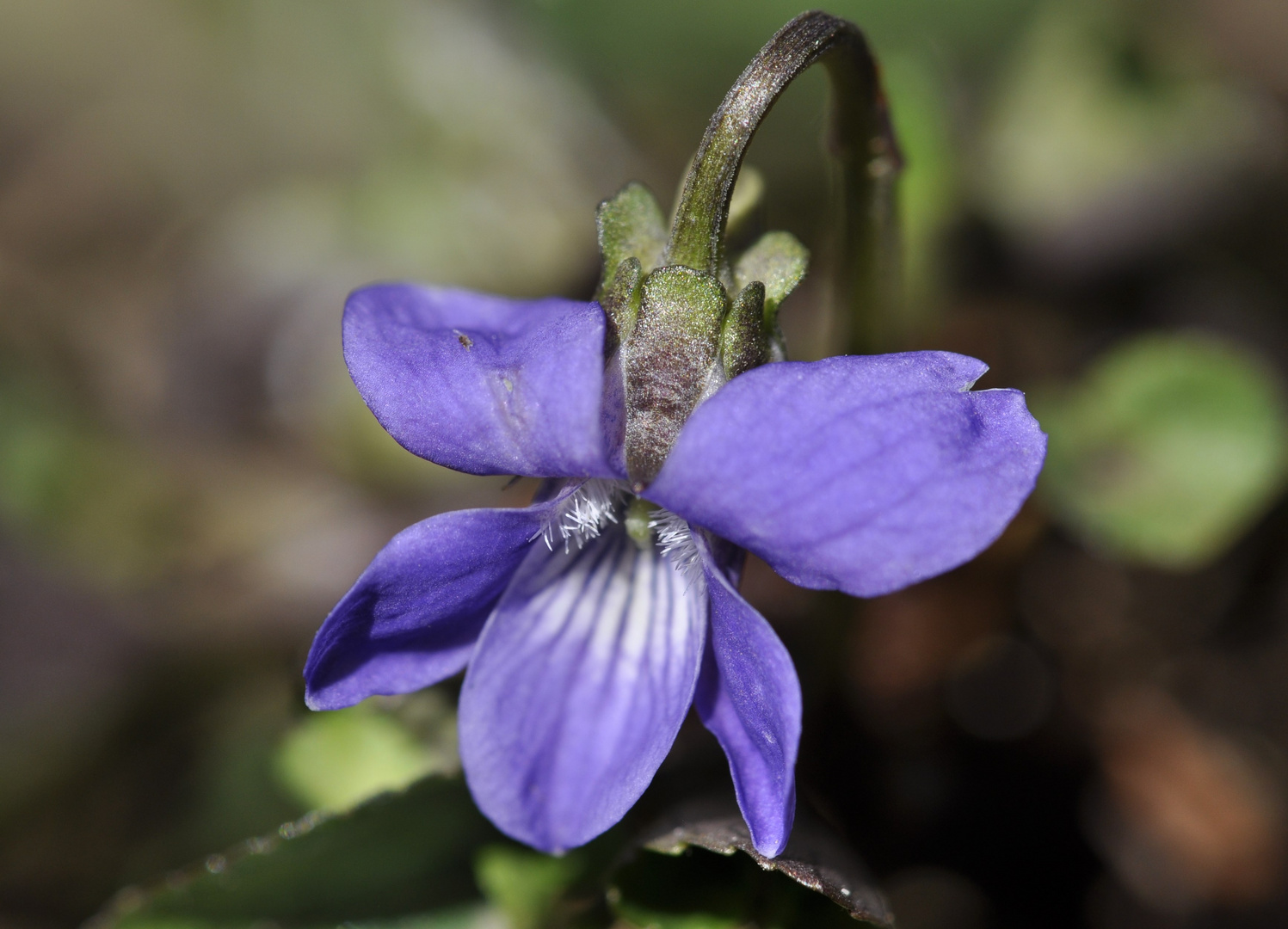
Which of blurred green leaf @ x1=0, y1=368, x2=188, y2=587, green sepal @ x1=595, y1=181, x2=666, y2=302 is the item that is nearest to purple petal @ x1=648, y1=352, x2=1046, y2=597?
green sepal @ x1=595, y1=181, x2=666, y2=302

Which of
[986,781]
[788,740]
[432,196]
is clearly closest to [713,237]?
[788,740]

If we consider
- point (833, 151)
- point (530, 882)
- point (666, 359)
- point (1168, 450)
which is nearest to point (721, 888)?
point (530, 882)

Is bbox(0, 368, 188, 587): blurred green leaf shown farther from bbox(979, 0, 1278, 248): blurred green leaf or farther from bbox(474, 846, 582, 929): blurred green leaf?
bbox(979, 0, 1278, 248): blurred green leaf

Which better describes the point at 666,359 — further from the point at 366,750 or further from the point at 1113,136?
the point at 1113,136

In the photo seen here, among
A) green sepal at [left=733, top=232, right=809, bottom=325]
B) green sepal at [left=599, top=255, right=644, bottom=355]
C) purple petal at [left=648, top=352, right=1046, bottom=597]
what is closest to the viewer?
purple petal at [left=648, top=352, right=1046, bottom=597]

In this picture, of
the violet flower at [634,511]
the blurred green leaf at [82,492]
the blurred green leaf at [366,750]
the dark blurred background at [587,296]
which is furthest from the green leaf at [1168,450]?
the blurred green leaf at [82,492]

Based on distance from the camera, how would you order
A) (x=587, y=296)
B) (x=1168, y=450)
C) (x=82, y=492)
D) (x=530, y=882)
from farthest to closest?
(x=587, y=296) < (x=82, y=492) < (x=1168, y=450) < (x=530, y=882)

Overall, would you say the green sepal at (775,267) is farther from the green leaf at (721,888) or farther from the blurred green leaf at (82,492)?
the blurred green leaf at (82,492)
